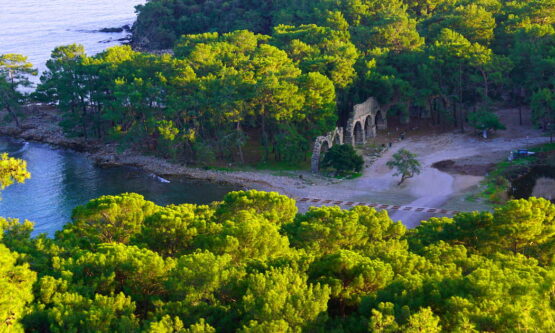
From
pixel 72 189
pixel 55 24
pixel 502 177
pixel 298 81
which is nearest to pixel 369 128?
pixel 298 81

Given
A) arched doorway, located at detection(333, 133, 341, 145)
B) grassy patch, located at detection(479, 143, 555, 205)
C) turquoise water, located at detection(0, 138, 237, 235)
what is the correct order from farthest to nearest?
arched doorway, located at detection(333, 133, 341, 145)
turquoise water, located at detection(0, 138, 237, 235)
grassy patch, located at detection(479, 143, 555, 205)

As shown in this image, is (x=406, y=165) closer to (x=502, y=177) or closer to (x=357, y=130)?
(x=502, y=177)

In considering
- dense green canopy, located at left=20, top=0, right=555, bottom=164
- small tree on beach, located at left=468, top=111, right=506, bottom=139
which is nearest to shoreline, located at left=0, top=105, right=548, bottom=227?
small tree on beach, located at left=468, top=111, right=506, bottom=139

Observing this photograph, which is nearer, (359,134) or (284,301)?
(284,301)

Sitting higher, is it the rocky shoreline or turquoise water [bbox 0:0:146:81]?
turquoise water [bbox 0:0:146:81]

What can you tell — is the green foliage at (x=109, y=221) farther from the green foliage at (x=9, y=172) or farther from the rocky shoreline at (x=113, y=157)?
the rocky shoreline at (x=113, y=157)

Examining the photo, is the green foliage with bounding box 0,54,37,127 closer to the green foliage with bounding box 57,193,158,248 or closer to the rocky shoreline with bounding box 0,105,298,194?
the rocky shoreline with bounding box 0,105,298,194

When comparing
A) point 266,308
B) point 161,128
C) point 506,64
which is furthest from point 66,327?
point 506,64

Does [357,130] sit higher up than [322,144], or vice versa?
[357,130]
